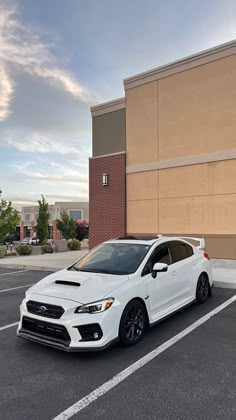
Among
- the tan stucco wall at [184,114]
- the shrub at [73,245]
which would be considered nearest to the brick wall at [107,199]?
the tan stucco wall at [184,114]

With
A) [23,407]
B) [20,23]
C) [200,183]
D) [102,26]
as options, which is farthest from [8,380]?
[102,26]

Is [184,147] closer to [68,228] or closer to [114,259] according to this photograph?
[114,259]

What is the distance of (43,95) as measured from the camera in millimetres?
16766

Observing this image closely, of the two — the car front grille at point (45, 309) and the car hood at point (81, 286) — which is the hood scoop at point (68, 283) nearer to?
the car hood at point (81, 286)

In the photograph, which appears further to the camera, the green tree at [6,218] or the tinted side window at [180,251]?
the green tree at [6,218]

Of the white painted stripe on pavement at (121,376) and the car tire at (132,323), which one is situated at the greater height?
the car tire at (132,323)

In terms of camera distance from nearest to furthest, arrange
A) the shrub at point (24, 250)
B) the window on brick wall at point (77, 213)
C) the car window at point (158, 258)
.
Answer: the car window at point (158, 258) < the shrub at point (24, 250) < the window on brick wall at point (77, 213)

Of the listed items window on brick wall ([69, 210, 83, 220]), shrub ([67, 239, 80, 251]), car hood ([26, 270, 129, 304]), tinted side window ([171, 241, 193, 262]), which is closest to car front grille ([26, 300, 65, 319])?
car hood ([26, 270, 129, 304])

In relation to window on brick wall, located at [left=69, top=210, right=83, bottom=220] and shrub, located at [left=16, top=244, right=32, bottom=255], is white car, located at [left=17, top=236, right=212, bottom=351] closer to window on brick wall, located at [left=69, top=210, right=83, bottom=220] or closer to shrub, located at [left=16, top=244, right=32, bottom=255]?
shrub, located at [left=16, top=244, right=32, bottom=255]

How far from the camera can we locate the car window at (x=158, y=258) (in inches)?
200

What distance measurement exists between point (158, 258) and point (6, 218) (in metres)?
20.5

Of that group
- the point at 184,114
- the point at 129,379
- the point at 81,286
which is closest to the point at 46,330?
the point at 81,286

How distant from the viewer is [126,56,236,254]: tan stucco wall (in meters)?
12.5

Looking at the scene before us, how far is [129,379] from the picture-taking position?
3539 millimetres
